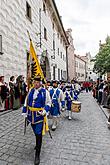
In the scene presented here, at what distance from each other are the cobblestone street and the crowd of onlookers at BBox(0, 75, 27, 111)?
204 cm

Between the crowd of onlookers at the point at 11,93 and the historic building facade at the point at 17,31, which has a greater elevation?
the historic building facade at the point at 17,31

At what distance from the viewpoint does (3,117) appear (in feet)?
28.9

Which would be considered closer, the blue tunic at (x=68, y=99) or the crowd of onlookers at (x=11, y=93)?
the blue tunic at (x=68, y=99)

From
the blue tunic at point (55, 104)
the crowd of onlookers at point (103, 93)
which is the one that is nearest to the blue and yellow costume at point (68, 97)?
the blue tunic at point (55, 104)

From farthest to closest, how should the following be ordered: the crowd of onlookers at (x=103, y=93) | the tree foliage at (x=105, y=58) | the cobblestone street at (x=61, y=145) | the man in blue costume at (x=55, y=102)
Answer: the tree foliage at (x=105, y=58) → the crowd of onlookers at (x=103, y=93) → the man in blue costume at (x=55, y=102) → the cobblestone street at (x=61, y=145)

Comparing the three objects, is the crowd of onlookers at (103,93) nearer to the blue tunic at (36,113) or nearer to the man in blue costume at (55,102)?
the man in blue costume at (55,102)

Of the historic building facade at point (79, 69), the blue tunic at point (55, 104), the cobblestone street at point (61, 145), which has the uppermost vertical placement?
the historic building facade at point (79, 69)

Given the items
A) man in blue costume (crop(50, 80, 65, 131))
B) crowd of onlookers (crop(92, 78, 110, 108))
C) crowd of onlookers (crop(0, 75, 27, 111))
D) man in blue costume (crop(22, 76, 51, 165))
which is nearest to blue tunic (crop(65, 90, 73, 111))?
man in blue costume (crop(50, 80, 65, 131))

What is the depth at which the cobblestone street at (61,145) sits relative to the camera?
4.55m

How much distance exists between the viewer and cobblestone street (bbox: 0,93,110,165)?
455 centimetres

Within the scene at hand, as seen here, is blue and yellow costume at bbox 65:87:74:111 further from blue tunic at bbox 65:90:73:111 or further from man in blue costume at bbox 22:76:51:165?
man in blue costume at bbox 22:76:51:165

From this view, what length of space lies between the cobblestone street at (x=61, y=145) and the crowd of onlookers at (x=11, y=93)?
6.71 feet

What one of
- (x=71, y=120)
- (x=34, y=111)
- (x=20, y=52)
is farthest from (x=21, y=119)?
(x=20, y=52)

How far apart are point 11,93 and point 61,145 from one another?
18.7ft
